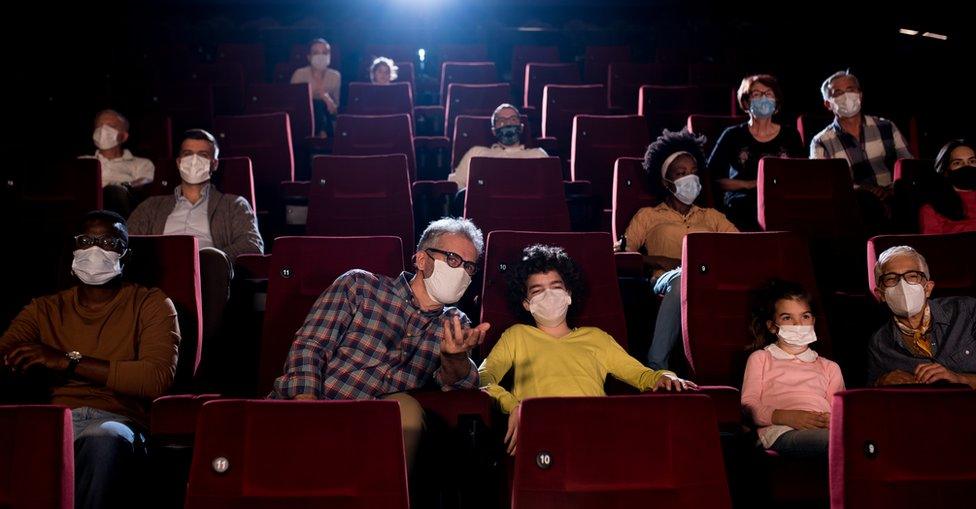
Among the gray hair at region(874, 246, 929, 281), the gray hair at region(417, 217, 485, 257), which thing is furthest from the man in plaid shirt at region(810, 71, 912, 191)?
the gray hair at region(417, 217, 485, 257)

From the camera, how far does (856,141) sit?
2664 millimetres

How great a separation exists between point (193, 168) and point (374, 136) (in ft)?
3.13

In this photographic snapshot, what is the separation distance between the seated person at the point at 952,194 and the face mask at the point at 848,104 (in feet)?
1.47

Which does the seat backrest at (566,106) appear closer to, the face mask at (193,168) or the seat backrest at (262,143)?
the seat backrest at (262,143)

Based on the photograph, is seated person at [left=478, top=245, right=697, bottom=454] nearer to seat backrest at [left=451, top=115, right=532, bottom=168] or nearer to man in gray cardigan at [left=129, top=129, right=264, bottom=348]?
man in gray cardigan at [left=129, top=129, right=264, bottom=348]

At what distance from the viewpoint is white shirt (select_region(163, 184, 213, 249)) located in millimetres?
2145

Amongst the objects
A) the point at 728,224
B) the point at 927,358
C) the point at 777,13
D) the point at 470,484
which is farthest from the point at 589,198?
the point at 777,13

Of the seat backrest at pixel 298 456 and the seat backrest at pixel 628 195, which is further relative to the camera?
the seat backrest at pixel 628 195

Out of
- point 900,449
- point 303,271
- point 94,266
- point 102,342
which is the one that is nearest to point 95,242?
point 94,266

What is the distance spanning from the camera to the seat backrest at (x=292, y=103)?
3.60m

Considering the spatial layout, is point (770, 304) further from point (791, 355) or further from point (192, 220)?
point (192, 220)

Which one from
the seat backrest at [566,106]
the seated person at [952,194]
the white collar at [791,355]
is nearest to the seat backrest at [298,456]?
the white collar at [791,355]

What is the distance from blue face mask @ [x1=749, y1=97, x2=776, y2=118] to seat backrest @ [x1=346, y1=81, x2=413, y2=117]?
153 cm

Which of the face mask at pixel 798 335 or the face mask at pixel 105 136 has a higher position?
the face mask at pixel 105 136
